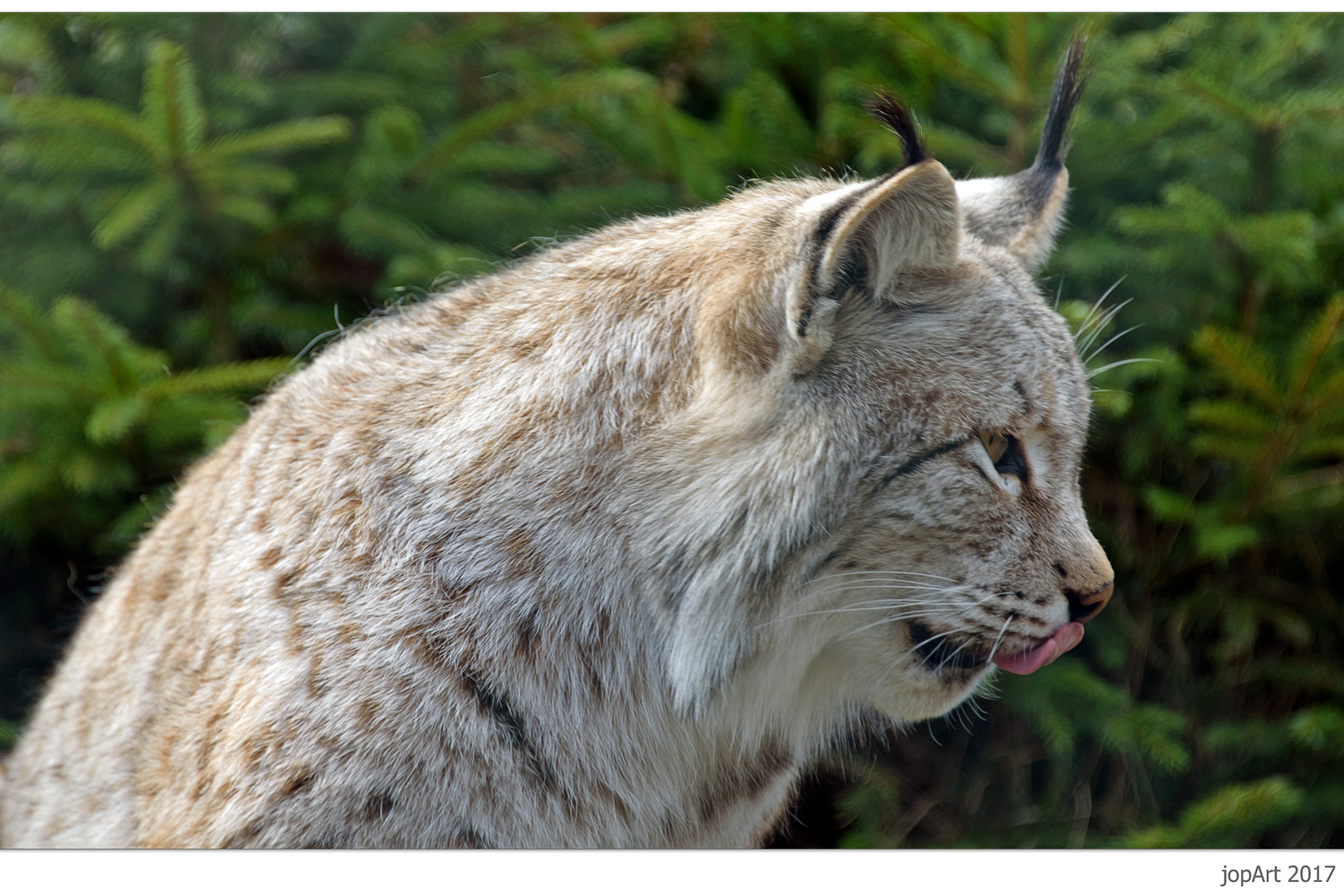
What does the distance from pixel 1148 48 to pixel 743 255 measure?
1549 mm

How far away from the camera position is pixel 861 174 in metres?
3.09

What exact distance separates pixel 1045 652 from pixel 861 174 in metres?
1.67

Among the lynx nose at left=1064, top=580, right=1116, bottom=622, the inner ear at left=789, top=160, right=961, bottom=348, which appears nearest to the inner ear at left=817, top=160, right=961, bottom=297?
the inner ear at left=789, top=160, right=961, bottom=348

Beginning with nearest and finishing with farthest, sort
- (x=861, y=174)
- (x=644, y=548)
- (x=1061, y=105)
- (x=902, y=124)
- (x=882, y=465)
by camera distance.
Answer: (x=902, y=124) < (x=882, y=465) < (x=644, y=548) < (x=1061, y=105) < (x=861, y=174)

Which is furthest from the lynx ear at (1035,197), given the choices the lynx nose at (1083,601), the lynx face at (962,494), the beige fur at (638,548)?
the lynx nose at (1083,601)

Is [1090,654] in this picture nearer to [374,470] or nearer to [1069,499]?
[1069,499]

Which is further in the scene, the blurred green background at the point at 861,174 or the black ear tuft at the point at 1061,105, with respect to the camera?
the blurred green background at the point at 861,174

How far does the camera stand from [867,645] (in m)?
1.91

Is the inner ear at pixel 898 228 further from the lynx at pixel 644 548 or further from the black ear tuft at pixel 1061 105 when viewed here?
the black ear tuft at pixel 1061 105

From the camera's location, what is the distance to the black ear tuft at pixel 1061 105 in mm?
2105

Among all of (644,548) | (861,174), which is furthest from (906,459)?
(861,174)

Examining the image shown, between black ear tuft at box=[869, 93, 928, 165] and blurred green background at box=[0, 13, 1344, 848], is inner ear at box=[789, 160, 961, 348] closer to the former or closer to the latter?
black ear tuft at box=[869, 93, 928, 165]

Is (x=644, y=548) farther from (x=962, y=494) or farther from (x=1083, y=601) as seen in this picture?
(x=1083, y=601)
